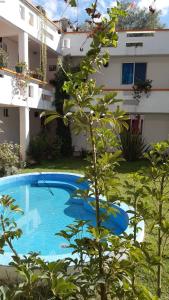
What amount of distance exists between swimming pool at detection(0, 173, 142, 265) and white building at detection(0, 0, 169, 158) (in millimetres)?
3179

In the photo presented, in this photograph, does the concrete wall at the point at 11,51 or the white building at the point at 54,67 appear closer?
the white building at the point at 54,67

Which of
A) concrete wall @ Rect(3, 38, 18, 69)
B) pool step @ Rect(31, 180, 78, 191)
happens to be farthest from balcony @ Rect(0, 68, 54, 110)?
pool step @ Rect(31, 180, 78, 191)

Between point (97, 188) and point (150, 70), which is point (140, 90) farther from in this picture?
point (97, 188)

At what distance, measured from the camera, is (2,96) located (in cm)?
1116

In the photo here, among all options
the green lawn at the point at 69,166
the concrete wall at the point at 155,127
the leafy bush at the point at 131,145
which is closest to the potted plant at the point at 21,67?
the green lawn at the point at 69,166


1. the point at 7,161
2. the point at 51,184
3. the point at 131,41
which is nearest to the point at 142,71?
the point at 131,41

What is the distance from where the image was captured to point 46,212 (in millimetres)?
8438

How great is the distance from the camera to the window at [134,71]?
1742 centimetres

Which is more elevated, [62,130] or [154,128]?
[154,128]

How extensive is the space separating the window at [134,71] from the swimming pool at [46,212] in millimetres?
9377

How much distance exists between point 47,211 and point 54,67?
12408 millimetres

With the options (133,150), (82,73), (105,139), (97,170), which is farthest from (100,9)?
(133,150)

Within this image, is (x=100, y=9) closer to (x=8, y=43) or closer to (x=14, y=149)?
(x=14, y=149)

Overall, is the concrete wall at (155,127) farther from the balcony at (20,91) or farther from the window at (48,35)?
the window at (48,35)
